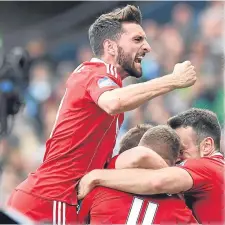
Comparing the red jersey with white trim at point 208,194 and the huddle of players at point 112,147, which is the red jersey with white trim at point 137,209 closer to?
the huddle of players at point 112,147

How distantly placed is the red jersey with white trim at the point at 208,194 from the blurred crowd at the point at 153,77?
156 inches

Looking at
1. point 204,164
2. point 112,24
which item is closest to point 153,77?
point 112,24

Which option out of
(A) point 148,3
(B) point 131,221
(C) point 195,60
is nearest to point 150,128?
(B) point 131,221

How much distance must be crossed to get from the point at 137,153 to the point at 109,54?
0.79 meters

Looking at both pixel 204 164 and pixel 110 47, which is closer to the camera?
pixel 204 164

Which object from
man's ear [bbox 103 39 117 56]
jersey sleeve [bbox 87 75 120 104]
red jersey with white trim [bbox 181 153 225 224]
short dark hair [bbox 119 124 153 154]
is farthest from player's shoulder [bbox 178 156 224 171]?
man's ear [bbox 103 39 117 56]

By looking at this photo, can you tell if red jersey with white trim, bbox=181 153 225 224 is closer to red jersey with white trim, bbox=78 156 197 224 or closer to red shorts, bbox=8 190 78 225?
red jersey with white trim, bbox=78 156 197 224

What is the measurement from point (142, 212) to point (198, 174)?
358 mm

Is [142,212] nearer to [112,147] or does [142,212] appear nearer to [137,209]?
[137,209]

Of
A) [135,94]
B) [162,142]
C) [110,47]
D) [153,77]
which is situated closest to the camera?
[135,94]

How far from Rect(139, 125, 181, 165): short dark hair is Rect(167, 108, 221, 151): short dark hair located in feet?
1.02

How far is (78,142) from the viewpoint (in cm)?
399

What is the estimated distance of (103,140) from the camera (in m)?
4.00

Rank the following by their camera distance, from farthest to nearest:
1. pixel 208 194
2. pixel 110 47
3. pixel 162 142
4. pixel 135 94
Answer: pixel 110 47, pixel 208 194, pixel 162 142, pixel 135 94
